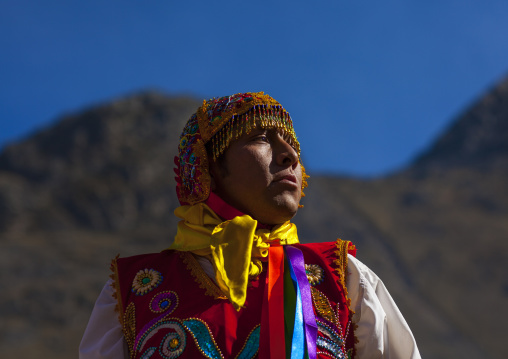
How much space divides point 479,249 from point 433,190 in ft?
31.9

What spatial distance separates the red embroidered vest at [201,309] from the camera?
2.66 metres

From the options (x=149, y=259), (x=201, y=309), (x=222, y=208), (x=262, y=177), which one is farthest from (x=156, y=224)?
(x=201, y=309)

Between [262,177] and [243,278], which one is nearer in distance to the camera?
[243,278]

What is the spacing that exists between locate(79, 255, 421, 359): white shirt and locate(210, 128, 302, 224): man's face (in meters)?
0.29

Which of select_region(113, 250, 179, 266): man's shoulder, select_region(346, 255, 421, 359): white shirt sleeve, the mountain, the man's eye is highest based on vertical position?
the mountain

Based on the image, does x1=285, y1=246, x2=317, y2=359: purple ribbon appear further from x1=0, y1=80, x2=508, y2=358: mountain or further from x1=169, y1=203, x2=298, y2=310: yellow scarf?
x1=0, y1=80, x2=508, y2=358: mountain

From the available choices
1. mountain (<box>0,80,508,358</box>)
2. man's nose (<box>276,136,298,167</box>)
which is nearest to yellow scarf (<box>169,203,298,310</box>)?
man's nose (<box>276,136,298,167</box>)

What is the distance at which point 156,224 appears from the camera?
40.7 m

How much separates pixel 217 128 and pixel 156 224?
38048 mm

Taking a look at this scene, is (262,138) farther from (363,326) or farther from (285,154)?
(363,326)

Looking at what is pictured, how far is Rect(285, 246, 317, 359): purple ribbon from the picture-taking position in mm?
2645

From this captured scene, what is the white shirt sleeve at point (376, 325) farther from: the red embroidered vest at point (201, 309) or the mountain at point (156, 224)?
the mountain at point (156, 224)

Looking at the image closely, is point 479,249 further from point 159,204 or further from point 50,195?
point 50,195

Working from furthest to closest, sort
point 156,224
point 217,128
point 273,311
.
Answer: point 156,224 < point 217,128 < point 273,311
